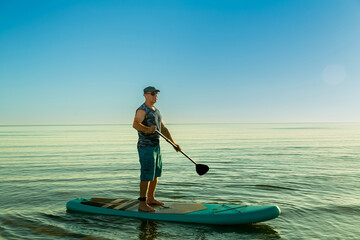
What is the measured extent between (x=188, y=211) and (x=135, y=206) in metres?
1.31

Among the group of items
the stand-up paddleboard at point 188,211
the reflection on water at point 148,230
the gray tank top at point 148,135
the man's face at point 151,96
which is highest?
the man's face at point 151,96

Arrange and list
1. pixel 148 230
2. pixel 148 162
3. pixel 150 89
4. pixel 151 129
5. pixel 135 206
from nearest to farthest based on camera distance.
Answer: pixel 148 230
pixel 151 129
pixel 148 162
pixel 150 89
pixel 135 206

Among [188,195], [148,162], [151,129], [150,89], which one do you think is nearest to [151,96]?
[150,89]

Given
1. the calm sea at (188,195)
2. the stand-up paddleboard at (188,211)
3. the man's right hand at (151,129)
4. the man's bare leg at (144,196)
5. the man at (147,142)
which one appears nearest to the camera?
the calm sea at (188,195)

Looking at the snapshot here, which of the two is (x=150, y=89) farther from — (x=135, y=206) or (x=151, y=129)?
(x=135, y=206)

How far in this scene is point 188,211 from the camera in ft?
20.3

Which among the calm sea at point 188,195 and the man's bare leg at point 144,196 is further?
the man's bare leg at point 144,196

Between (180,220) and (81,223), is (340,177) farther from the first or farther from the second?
(81,223)

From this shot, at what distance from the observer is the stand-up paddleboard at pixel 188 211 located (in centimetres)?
576

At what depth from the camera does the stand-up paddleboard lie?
18.9 feet

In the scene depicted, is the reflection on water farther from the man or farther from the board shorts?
the board shorts

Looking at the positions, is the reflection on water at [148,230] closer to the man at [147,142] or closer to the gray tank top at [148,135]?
the man at [147,142]

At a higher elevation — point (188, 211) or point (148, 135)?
point (148, 135)

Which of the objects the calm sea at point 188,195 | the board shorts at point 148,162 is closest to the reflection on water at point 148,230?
the calm sea at point 188,195
